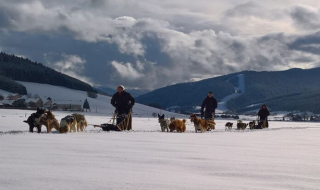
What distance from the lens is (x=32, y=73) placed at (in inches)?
5586

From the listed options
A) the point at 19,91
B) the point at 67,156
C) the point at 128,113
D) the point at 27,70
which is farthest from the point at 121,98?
the point at 27,70

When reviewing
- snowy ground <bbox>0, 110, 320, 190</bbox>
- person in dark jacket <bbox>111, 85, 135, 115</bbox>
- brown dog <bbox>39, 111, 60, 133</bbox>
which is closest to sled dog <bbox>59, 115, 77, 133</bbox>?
brown dog <bbox>39, 111, 60, 133</bbox>

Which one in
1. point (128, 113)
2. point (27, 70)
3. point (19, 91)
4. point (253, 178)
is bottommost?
point (253, 178)

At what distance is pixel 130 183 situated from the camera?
4.38 meters

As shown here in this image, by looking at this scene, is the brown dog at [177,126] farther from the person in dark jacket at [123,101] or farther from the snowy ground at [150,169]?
the snowy ground at [150,169]

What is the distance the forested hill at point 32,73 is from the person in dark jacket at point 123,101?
128 meters

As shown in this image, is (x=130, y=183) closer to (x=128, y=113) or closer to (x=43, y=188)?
(x=43, y=188)

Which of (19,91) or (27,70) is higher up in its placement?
(27,70)

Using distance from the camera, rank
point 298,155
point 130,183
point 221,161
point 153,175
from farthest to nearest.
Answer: point 298,155 → point 221,161 → point 153,175 → point 130,183

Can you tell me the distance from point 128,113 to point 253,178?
1164cm

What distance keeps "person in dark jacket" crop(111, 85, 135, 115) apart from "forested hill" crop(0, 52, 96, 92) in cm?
12809

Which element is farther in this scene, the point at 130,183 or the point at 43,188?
the point at 130,183

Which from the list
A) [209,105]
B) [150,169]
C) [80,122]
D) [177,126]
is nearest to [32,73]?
[209,105]

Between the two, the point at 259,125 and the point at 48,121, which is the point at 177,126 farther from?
the point at 259,125
